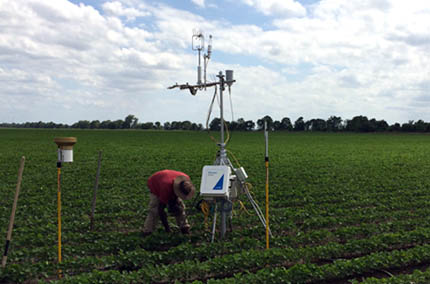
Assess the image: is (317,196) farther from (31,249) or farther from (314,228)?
(31,249)

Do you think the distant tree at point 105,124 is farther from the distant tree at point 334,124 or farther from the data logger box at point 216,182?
the data logger box at point 216,182

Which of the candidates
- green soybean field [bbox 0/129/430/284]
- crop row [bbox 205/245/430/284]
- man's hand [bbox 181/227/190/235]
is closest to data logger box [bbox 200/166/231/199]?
green soybean field [bbox 0/129/430/284]

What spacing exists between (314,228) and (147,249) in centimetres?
422

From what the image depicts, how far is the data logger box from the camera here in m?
7.71

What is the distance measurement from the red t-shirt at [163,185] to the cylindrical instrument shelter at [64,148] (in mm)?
2073

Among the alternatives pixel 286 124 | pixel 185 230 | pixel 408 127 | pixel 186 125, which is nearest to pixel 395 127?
pixel 408 127

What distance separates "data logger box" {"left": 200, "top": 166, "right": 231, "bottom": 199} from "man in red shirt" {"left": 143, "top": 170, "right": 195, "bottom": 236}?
441 millimetres

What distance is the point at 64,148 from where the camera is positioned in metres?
7.05

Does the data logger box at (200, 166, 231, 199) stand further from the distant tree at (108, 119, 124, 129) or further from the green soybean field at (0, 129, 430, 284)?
the distant tree at (108, 119, 124, 129)

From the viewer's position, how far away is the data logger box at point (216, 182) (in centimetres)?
771

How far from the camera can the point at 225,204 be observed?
817 centimetres

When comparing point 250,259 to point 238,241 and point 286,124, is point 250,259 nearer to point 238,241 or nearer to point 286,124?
point 238,241

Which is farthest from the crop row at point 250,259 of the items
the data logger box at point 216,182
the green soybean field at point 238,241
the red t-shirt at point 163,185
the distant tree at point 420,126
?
the distant tree at point 420,126

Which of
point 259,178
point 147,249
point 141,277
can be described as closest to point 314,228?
point 147,249
